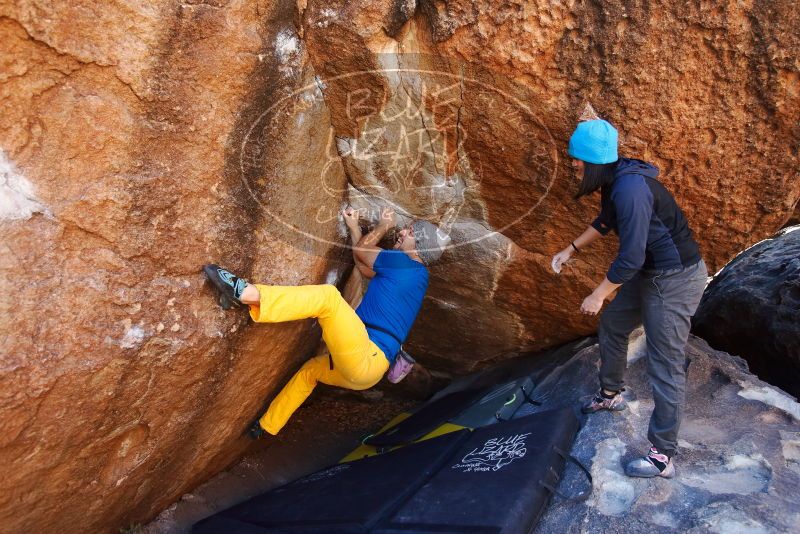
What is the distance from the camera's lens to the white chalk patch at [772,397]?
3.03 metres

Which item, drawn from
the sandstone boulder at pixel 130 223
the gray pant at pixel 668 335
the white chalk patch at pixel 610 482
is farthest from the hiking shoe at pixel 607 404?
the sandstone boulder at pixel 130 223

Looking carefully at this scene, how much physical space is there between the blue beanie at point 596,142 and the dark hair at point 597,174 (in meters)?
0.03

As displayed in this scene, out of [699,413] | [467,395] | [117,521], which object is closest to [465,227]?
[467,395]

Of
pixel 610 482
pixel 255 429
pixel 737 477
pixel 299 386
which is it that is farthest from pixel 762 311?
pixel 255 429

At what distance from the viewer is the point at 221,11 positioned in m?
2.43

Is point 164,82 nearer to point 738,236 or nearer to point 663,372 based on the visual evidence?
point 663,372

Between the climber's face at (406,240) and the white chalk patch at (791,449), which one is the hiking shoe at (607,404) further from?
the climber's face at (406,240)

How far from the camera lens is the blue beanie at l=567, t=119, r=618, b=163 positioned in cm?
249

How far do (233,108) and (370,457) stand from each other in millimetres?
1848

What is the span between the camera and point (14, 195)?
2.13 m

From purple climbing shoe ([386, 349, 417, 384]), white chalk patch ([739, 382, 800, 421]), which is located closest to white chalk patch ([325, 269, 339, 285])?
purple climbing shoe ([386, 349, 417, 384])

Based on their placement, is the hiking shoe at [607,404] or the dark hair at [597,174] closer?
the dark hair at [597,174]

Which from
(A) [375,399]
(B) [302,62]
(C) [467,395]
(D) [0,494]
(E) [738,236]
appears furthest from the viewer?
(A) [375,399]

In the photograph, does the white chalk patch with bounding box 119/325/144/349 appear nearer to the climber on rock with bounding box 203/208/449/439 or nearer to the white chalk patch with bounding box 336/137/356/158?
the climber on rock with bounding box 203/208/449/439
